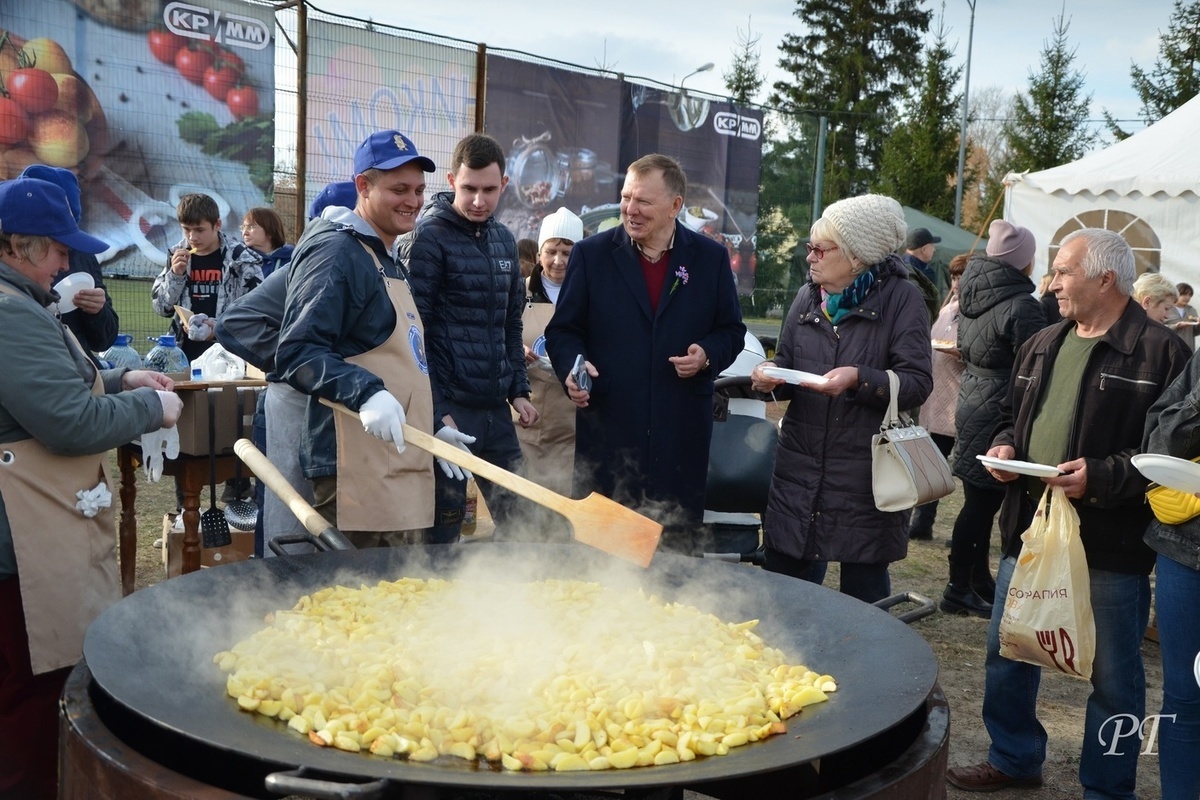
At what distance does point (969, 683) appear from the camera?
15.3 ft

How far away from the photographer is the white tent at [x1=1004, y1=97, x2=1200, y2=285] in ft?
32.6

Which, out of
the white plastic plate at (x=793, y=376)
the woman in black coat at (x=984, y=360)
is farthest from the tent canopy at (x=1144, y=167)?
the white plastic plate at (x=793, y=376)

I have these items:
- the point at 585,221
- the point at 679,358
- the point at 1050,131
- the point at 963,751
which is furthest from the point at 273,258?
the point at 1050,131

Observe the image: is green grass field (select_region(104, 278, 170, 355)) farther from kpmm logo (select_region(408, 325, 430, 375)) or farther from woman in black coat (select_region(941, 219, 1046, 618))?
woman in black coat (select_region(941, 219, 1046, 618))

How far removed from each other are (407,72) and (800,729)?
8.13m

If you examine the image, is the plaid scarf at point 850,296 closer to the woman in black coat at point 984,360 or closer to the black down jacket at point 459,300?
the black down jacket at point 459,300

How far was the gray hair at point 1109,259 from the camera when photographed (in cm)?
309

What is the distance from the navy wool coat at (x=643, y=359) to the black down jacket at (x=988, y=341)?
2061 mm

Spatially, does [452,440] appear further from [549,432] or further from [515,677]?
[549,432]

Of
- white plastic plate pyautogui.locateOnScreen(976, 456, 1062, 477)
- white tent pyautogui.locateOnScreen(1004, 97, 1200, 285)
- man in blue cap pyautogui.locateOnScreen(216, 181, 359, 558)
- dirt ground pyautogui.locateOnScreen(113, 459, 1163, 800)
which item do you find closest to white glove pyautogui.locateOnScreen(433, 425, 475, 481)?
man in blue cap pyautogui.locateOnScreen(216, 181, 359, 558)

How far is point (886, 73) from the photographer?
33.3 m

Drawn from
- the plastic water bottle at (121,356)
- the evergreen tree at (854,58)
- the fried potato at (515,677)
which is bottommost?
the fried potato at (515,677)

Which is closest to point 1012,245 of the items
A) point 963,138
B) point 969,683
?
point 969,683

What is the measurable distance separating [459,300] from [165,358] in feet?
6.01
